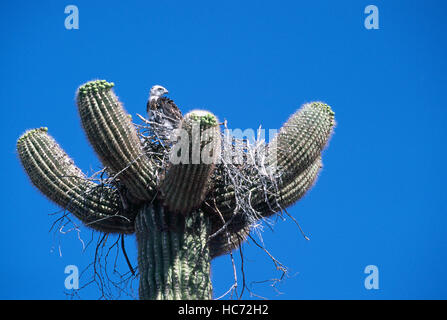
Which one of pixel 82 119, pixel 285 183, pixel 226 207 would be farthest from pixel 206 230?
pixel 82 119

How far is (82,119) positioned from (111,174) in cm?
79

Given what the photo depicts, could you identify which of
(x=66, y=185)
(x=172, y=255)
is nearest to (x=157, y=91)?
(x=66, y=185)

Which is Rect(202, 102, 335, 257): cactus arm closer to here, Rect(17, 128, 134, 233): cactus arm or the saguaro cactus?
the saguaro cactus

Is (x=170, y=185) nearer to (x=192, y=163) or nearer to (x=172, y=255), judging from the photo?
(x=192, y=163)

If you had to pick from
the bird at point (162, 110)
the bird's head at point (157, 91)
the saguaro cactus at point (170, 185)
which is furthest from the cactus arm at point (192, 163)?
the bird's head at point (157, 91)

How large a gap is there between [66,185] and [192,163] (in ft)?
5.96

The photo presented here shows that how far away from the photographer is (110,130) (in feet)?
34.3

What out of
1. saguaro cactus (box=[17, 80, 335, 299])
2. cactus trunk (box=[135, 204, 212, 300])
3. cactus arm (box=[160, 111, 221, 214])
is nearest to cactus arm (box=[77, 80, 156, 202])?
saguaro cactus (box=[17, 80, 335, 299])

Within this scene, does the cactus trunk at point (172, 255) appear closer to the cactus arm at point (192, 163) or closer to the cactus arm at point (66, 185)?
the cactus arm at point (192, 163)

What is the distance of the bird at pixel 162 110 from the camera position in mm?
12027

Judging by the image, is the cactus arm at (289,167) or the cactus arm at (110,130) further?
the cactus arm at (289,167)

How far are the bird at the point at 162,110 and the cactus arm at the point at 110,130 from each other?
1.04m

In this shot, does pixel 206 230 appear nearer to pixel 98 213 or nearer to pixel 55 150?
pixel 98 213

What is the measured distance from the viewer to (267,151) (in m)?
11.3
